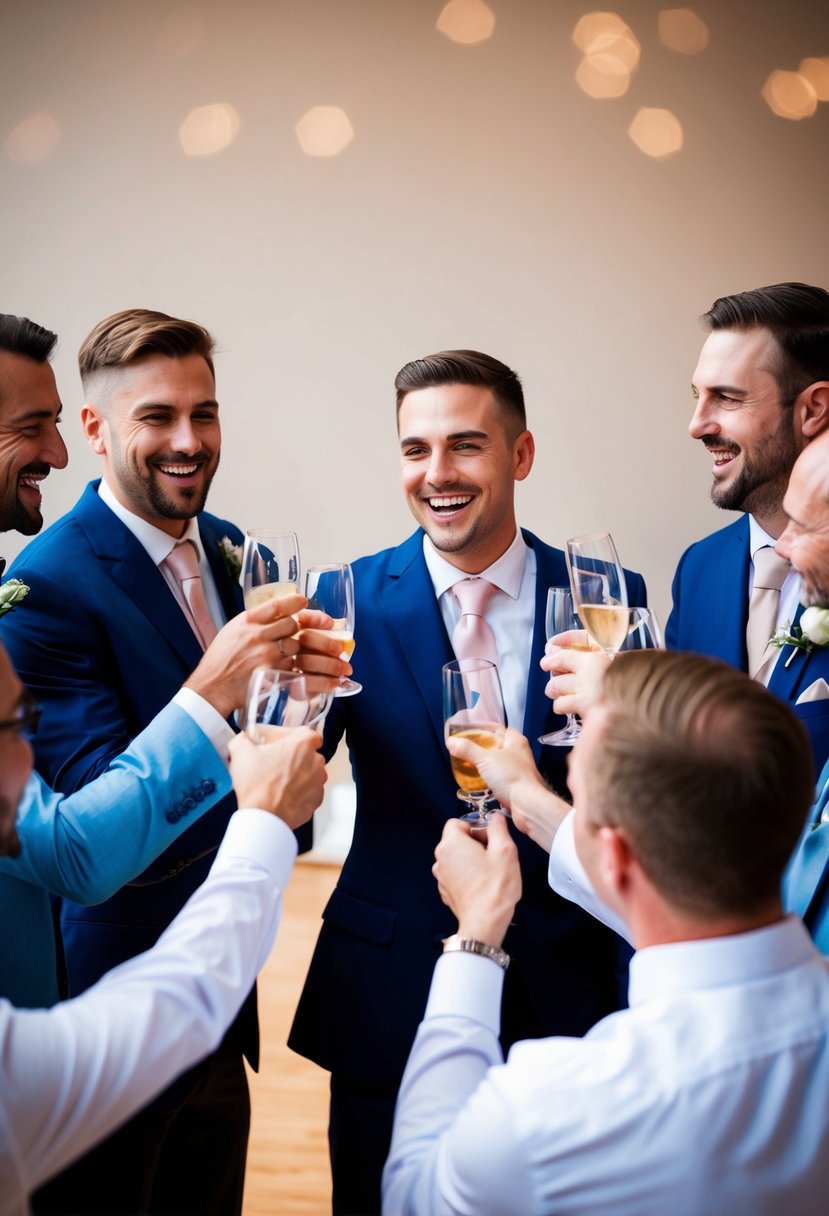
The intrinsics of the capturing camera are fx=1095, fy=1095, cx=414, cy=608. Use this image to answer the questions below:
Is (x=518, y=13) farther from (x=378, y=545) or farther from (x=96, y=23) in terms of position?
(x=378, y=545)

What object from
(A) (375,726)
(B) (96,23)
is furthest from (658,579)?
(B) (96,23)

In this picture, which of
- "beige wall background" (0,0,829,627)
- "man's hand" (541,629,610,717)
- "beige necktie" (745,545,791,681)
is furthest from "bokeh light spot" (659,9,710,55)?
"man's hand" (541,629,610,717)

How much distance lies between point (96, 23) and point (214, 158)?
649mm

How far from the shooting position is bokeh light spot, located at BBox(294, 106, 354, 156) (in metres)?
3.87

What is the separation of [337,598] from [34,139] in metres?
3.02

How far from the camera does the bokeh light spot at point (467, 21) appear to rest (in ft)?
12.1

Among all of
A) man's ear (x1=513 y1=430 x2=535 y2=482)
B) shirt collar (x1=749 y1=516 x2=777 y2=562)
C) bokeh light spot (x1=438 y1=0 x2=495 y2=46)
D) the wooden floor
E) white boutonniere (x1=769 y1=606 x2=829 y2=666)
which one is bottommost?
the wooden floor

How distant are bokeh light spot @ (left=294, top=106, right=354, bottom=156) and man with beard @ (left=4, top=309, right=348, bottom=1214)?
1630 mm

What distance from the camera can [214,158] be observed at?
13.2 ft

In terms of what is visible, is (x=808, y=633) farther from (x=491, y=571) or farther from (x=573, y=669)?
(x=491, y=571)

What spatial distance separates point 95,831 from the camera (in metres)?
1.84

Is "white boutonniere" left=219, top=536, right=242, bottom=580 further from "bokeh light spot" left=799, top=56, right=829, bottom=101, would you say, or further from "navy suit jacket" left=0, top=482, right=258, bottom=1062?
"bokeh light spot" left=799, top=56, right=829, bottom=101

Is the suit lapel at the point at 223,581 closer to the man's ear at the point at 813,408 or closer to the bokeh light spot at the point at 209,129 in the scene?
the man's ear at the point at 813,408

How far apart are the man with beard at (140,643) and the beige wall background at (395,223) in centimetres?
147
